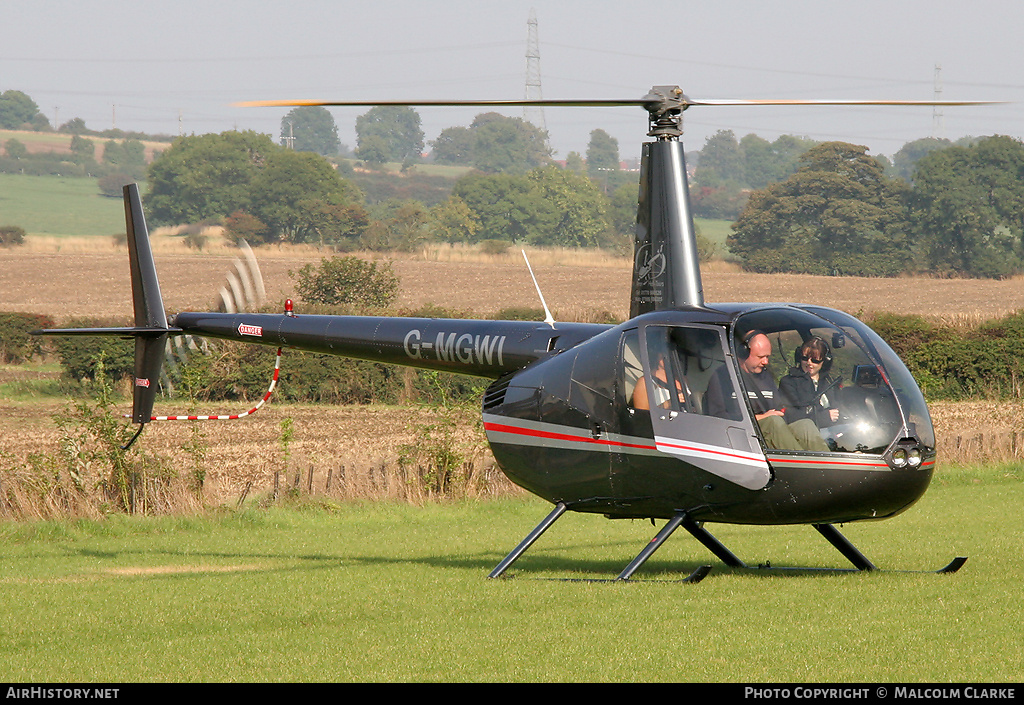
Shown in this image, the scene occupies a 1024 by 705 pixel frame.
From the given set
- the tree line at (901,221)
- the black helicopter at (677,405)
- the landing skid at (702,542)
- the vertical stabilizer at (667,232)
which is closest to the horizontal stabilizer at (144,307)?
the black helicopter at (677,405)

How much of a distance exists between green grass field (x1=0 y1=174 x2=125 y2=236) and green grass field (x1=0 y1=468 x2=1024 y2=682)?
328 feet

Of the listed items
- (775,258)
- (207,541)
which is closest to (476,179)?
(775,258)

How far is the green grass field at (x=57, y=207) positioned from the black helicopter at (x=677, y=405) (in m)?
103

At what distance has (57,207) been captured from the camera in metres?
123

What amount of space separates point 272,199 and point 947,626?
90.0 m

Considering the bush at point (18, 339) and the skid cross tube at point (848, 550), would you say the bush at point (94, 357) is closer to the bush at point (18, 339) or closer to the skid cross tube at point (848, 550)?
the bush at point (18, 339)

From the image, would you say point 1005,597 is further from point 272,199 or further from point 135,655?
point 272,199

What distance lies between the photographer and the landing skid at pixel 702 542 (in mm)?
10203

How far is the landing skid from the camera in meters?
10.2

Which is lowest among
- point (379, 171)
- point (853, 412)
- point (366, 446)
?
point (366, 446)

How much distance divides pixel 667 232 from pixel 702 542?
3.04 m

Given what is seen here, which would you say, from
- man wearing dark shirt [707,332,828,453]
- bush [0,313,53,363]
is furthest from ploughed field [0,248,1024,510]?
man wearing dark shirt [707,332,828,453]

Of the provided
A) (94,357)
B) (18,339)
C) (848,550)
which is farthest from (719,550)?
(18,339)

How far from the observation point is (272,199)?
93.8 meters
